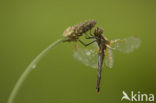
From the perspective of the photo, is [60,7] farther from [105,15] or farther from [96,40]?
[96,40]

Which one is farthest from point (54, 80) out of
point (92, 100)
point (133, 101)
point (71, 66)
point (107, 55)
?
point (107, 55)

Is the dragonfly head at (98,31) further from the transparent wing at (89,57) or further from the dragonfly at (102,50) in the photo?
the transparent wing at (89,57)

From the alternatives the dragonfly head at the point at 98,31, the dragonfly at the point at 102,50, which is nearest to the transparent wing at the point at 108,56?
the dragonfly at the point at 102,50

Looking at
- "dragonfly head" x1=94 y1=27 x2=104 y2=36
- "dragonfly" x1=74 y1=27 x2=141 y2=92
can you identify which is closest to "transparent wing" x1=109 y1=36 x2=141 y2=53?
"dragonfly" x1=74 y1=27 x2=141 y2=92

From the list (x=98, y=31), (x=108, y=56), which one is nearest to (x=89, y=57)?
(x=108, y=56)

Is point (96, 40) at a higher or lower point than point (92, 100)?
higher

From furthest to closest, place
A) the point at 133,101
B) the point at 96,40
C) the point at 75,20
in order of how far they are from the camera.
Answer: the point at 75,20 < the point at 133,101 < the point at 96,40

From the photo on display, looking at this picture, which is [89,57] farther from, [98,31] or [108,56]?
[98,31]
